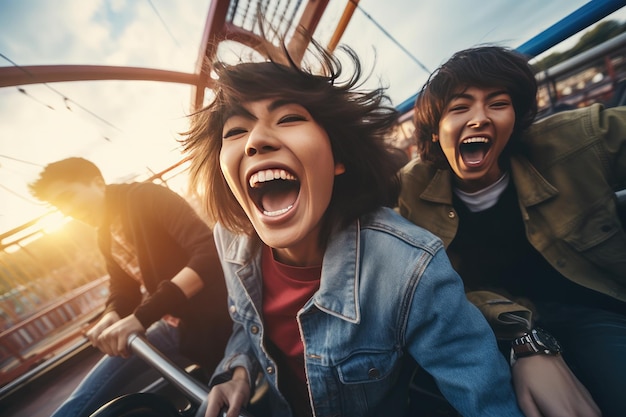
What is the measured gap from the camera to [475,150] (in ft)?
4.06

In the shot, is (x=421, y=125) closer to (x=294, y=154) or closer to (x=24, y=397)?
(x=294, y=154)

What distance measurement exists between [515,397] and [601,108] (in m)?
1.33

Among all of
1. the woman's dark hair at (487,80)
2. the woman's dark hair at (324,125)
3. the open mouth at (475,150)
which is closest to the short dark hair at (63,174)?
the woman's dark hair at (324,125)

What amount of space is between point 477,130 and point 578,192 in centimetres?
55

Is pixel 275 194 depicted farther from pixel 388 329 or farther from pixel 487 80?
Answer: pixel 487 80

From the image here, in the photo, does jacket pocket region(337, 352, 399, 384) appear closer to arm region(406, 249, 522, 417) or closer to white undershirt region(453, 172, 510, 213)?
arm region(406, 249, 522, 417)

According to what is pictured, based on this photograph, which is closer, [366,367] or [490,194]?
[366,367]

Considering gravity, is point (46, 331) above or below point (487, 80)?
below

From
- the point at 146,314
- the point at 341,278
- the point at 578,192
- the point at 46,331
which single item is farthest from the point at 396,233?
the point at 46,331

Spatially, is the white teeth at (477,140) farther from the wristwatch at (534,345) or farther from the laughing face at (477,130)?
the wristwatch at (534,345)

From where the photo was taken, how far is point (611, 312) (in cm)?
109

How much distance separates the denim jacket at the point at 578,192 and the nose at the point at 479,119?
33cm

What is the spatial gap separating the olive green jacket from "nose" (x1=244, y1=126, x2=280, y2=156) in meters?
1.26

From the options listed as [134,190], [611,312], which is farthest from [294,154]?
[611,312]
